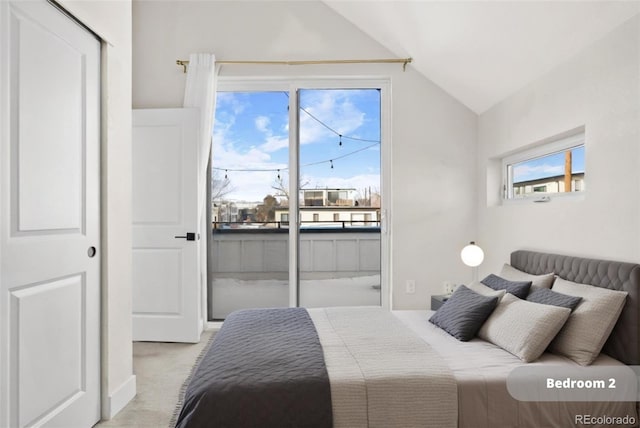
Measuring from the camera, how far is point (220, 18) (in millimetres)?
3965

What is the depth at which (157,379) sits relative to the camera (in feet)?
9.46

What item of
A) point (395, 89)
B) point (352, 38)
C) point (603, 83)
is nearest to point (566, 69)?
point (603, 83)

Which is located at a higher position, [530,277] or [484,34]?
[484,34]

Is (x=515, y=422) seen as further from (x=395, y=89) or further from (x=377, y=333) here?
(x=395, y=89)

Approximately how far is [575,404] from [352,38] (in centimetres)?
333

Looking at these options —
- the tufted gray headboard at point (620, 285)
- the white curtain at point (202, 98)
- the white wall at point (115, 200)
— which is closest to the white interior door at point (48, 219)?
the white wall at point (115, 200)

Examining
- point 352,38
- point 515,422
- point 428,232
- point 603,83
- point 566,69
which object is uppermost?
point 352,38

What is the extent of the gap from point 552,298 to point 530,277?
0.43m

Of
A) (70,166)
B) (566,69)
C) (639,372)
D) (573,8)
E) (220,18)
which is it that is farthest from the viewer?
(220,18)

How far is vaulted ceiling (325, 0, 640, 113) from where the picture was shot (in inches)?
90.4

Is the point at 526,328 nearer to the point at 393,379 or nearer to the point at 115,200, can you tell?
the point at 393,379

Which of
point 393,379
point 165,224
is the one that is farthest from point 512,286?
point 165,224

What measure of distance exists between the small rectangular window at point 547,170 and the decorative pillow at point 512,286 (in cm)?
69
